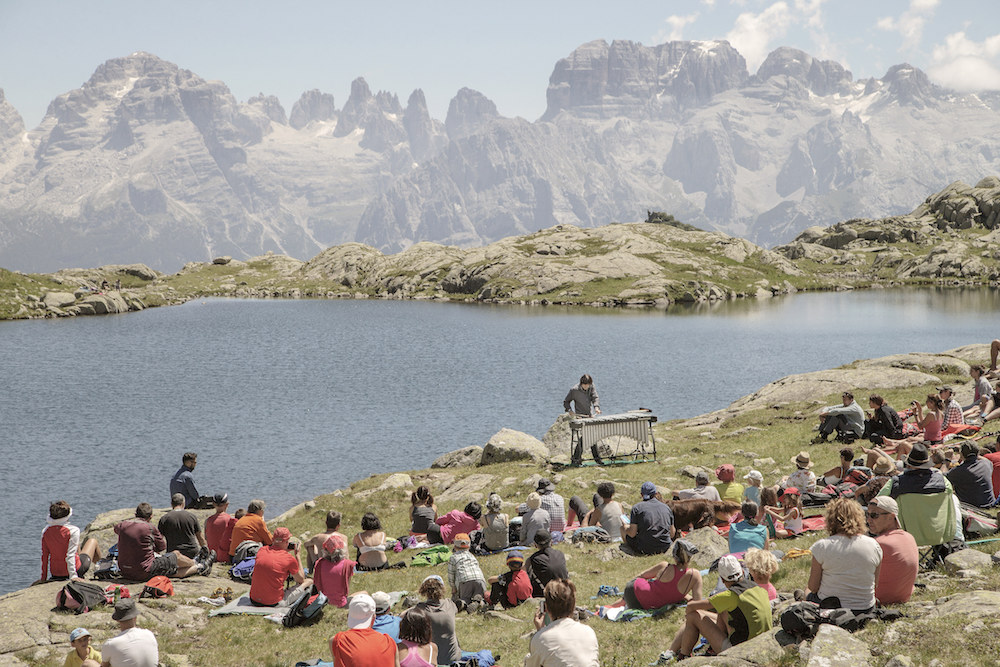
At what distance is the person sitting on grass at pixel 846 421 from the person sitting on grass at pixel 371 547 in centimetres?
2043

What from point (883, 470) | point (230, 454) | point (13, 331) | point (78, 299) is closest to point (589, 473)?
point (883, 470)

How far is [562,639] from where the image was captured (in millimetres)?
12352

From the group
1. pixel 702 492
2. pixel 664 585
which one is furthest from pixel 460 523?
pixel 664 585

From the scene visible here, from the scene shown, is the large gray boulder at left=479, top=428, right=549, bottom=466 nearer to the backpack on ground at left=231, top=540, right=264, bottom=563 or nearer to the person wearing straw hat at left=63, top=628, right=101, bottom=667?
the backpack on ground at left=231, top=540, right=264, bottom=563

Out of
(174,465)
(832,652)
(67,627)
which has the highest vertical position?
(832,652)

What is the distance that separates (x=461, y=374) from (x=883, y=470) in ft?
206

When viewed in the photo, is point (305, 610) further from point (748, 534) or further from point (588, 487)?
point (588, 487)

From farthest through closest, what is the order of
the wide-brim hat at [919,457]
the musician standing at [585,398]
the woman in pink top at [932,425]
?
1. the musician standing at [585,398]
2. the woman in pink top at [932,425]
3. the wide-brim hat at [919,457]

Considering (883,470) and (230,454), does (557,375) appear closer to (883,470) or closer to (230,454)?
(230,454)

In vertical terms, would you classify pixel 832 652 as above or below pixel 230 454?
above

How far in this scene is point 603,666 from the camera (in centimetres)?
1464

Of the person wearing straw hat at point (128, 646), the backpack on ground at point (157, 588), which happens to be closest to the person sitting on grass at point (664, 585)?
the person wearing straw hat at point (128, 646)

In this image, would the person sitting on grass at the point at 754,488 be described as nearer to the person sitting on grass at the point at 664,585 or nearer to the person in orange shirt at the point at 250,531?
the person sitting on grass at the point at 664,585

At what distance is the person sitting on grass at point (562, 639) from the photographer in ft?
40.5
